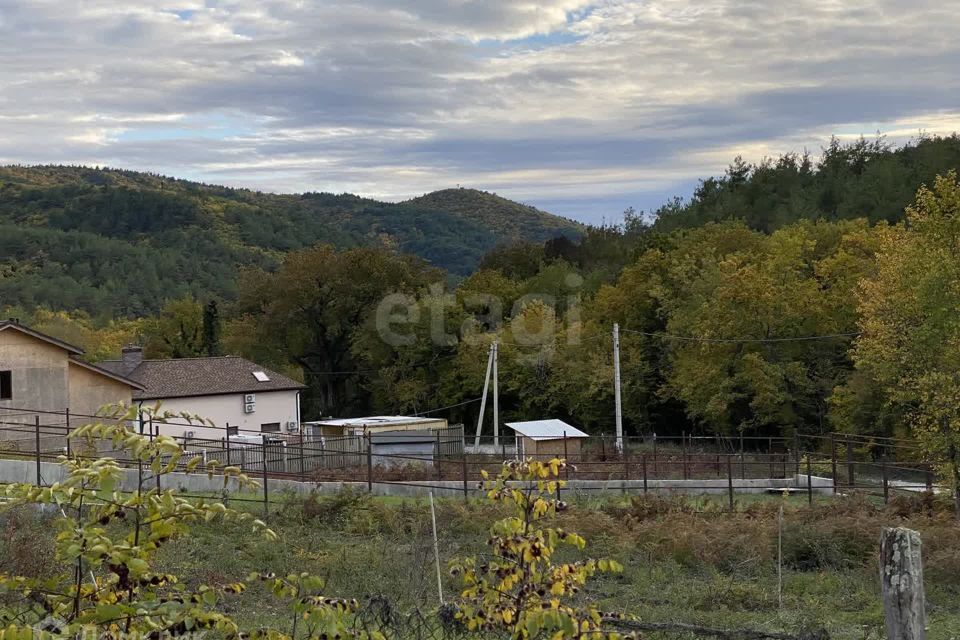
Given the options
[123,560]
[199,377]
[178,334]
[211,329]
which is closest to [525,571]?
[123,560]

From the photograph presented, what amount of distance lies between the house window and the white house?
817 centimetres

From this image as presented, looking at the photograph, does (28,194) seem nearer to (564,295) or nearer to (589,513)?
(564,295)

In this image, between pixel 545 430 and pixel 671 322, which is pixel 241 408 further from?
pixel 671 322

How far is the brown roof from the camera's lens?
1953 inches

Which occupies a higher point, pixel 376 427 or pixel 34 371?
pixel 34 371

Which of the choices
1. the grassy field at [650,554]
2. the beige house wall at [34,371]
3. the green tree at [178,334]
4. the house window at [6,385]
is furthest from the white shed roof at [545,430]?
the green tree at [178,334]

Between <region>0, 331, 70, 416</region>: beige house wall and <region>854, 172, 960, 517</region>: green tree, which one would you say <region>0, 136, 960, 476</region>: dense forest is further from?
<region>0, 331, 70, 416</region>: beige house wall

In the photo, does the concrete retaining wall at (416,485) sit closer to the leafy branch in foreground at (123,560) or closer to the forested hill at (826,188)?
the leafy branch in foreground at (123,560)

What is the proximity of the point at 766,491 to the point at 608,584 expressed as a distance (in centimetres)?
1621

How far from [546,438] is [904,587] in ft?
106

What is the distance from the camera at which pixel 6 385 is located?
3972 cm

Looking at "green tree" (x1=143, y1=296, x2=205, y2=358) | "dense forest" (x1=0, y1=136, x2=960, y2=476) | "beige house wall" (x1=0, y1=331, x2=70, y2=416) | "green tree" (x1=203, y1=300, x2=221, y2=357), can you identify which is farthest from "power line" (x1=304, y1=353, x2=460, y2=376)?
"beige house wall" (x1=0, y1=331, x2=70, y2=416)

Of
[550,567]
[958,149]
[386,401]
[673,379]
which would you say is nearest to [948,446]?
[550,567]
